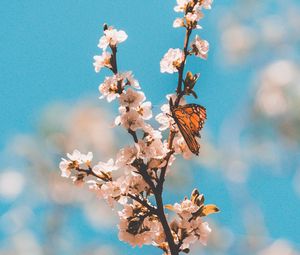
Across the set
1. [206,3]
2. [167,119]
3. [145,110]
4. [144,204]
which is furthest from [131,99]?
[206,3]

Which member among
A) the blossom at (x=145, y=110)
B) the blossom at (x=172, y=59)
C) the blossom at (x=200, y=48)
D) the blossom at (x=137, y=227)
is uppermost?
the blossom at (x=200, y=48)

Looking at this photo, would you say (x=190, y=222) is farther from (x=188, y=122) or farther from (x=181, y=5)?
(x=181, y=5)

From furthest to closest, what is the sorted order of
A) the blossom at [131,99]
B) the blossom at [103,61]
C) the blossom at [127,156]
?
1. the blossom at [103,61]
2. the blossom at [131,99]
3. the blossom at [127,156]

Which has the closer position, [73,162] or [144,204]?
[144,204]

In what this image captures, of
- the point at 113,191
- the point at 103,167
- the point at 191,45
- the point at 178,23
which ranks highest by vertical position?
the point at 178,23

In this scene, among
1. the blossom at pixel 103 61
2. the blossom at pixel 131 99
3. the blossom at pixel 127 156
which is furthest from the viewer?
the blossom at pixel 103 61

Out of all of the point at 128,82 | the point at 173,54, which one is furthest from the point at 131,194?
the point at 173,54

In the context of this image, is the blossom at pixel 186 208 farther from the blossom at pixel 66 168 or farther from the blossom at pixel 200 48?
the blossom at pixel 200 48

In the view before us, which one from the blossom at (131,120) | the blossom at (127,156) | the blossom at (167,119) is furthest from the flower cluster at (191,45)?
the blossom at (127,156)
